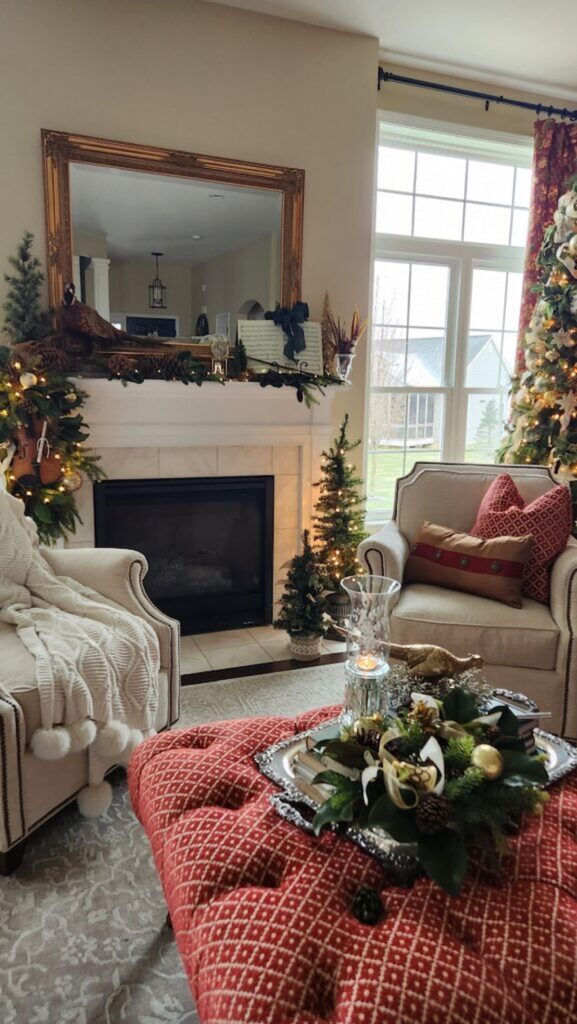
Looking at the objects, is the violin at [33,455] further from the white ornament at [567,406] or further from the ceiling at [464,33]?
the white ornament at [567,406]

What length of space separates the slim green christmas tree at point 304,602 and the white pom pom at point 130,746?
1.23 meters

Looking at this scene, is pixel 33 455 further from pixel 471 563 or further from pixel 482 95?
pixel 482 95

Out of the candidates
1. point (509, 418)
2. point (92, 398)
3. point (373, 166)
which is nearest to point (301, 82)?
point (373, 166)

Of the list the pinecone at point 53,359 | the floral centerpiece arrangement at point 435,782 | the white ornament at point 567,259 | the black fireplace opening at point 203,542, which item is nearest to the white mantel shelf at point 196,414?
the pinecone at point 53,359

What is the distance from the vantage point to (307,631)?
10.3 feet

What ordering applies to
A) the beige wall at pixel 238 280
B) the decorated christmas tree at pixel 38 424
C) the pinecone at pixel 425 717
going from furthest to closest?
the beige wall at pixel 238 280 < the decorated christmas tree at pixel 38 424 < the pinecone at pixel 425 717

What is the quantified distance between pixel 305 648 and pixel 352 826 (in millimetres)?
1955

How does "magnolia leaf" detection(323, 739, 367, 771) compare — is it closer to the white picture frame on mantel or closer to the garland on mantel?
the garland on mantel

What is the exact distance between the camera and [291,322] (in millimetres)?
3479

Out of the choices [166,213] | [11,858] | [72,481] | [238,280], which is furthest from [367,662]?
[166,213]

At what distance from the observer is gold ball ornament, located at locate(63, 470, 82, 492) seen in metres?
3.04

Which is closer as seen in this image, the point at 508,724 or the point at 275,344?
the point at 508,724

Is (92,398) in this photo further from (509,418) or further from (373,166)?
(509,418)

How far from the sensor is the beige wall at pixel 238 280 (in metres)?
3.35
